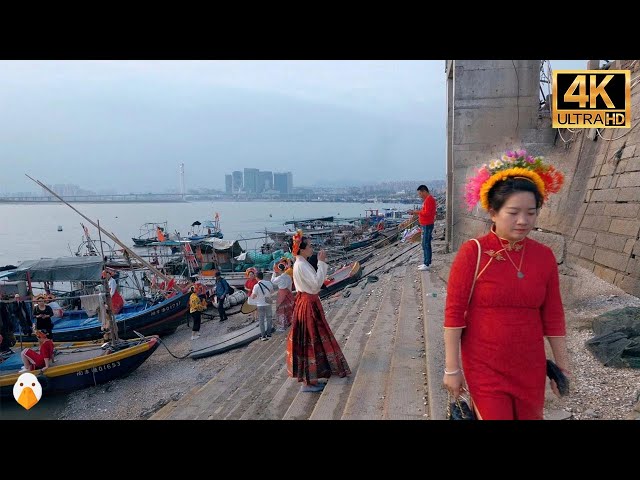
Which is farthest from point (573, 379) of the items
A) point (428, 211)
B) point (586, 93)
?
point (428, 211)

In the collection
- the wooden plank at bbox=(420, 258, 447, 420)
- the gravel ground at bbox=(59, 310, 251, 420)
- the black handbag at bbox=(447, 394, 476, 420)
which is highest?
→ the black handbag at bbox=(447, 394, 476, 420)

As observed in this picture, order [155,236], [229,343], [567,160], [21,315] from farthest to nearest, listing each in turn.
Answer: [155,236] → [21,315] → [229,343] → [567,160]

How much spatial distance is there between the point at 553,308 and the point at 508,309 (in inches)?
9.3

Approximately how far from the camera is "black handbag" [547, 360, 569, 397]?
203 cm

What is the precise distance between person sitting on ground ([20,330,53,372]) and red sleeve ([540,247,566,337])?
883 cm

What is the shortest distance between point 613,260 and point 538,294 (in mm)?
4267

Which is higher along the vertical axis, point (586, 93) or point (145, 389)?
point (586, 93)

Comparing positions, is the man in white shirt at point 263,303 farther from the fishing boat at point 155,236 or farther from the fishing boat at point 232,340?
the fishing boat at point 155,236

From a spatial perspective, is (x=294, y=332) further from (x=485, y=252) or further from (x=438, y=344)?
(x=485, y=252)

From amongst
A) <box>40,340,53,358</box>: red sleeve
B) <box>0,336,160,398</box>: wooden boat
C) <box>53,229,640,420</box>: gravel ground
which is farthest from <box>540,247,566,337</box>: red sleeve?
<box>40,340,53,358</box>: red sleeve

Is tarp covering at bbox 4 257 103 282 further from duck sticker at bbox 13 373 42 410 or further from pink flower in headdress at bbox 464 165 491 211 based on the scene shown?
pink flower in headdress at bbox 464 165 491 211

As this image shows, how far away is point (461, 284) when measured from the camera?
75.2 inches

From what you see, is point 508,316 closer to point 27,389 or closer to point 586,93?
point 586,93
